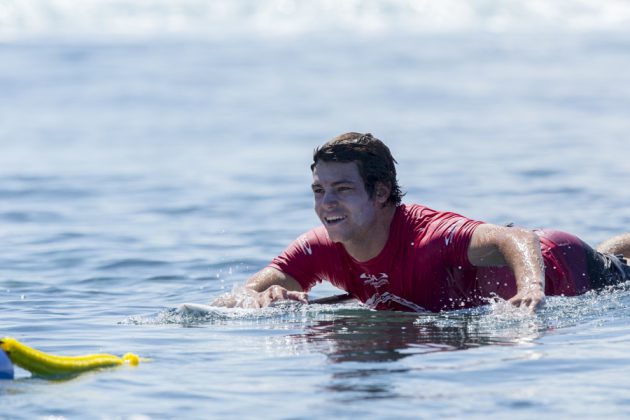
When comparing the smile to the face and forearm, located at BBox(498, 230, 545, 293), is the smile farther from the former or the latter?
forearm, located at BBox(498, 230, 545, 293)

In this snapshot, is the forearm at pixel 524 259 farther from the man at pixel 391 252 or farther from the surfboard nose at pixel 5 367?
the surfboard nose at pixel 5 367

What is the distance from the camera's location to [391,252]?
880cm

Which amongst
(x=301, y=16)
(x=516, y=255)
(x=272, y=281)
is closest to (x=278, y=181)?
(x=272, y=281)

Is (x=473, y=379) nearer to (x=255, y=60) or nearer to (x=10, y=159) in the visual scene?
(x=10, y=159)

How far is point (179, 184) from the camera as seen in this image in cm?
1842

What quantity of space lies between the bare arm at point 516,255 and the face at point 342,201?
2.48ft

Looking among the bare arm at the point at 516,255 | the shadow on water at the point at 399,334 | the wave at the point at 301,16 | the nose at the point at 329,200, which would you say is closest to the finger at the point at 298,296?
the shadow on water at the point at 399,334

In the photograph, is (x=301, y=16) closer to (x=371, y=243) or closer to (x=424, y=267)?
(x=371, y=243)

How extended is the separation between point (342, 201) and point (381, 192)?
1.15ft

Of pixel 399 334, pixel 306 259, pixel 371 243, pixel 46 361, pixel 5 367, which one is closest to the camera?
pixel 5 367

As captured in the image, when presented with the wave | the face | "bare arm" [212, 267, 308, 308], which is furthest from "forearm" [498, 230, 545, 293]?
the wave

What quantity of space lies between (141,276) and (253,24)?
1088 inches

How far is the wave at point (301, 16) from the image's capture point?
38219 mm

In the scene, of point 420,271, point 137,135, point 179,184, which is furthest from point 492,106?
point 420,271
